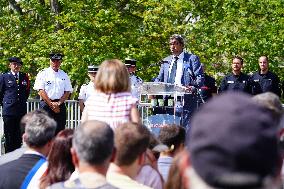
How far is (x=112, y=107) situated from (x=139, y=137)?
6.87 feet

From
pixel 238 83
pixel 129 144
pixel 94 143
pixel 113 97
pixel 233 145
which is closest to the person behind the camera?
pixel 233 145

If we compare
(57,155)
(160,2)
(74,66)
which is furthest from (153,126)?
(160,2)

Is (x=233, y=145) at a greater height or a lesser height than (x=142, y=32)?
lesser

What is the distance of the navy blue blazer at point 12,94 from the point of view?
44.0ft

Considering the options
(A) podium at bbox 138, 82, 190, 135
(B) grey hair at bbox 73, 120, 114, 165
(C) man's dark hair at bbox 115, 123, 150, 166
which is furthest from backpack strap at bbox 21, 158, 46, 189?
(A) podium at bbox 138, 82, 190, 135

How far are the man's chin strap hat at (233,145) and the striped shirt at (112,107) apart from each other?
15.2ft

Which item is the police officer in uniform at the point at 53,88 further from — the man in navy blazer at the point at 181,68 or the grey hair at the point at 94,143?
the grey hair at the point at 94,143

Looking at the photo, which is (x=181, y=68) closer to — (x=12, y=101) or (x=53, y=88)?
(x=53, y=88)

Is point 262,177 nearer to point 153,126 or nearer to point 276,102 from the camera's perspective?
point 276,102

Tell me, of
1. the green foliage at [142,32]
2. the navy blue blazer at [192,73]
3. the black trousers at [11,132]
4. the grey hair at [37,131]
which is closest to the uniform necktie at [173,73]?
the navy blue blazer at [192,73]

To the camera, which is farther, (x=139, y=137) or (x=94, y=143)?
(x=139, y=137)

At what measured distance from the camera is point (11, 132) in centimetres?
1334

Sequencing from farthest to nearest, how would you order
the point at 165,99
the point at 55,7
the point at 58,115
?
1. the point at 55,7
2. the point at 58,115
3. the point at 165,99

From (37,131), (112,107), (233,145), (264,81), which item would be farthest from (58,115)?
(233,145)
